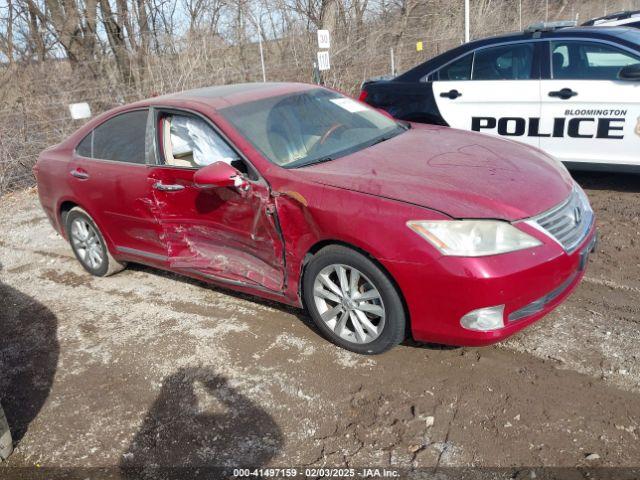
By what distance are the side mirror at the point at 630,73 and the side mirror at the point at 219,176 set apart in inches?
147

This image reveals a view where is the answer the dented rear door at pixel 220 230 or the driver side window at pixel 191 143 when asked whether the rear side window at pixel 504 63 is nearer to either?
the driver side window at pixel 191 143

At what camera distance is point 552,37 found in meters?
5.40

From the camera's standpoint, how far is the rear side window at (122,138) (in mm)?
4184

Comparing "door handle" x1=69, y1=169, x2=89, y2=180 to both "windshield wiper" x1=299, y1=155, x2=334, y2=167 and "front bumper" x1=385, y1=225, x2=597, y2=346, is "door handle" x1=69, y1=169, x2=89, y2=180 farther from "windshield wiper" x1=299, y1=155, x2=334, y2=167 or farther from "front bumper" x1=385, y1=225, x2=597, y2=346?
"front bumper" x1=385, y1=225, x2=597, y2=346

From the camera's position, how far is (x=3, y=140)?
8.43 meters

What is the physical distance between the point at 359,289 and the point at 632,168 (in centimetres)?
350

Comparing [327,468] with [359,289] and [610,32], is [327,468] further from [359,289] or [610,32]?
[610,32]

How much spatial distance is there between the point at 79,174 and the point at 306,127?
214 centimetres

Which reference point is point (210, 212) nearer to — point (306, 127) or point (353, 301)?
point (306, 127)

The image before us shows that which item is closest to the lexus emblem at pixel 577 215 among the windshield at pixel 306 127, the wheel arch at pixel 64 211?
the windshield at pixel 306 127

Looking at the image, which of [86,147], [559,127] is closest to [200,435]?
[86,147]

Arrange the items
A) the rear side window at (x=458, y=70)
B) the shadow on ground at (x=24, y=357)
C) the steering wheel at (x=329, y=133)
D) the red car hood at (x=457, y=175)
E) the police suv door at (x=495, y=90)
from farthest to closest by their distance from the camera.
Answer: the rear side window at (x=458, y=70), the police suv door at (x=495, y=90), the steering wheel at (x=329, y=133), the shadow on ground at (x=24, y=357), the red car hood at (x=457, y=175)

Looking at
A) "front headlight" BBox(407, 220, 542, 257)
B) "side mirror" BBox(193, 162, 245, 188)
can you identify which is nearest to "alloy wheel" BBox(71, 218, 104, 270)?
"side mirror" BBox(193, 162, 245, 188)

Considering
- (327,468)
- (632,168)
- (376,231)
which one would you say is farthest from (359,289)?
(632,168)
